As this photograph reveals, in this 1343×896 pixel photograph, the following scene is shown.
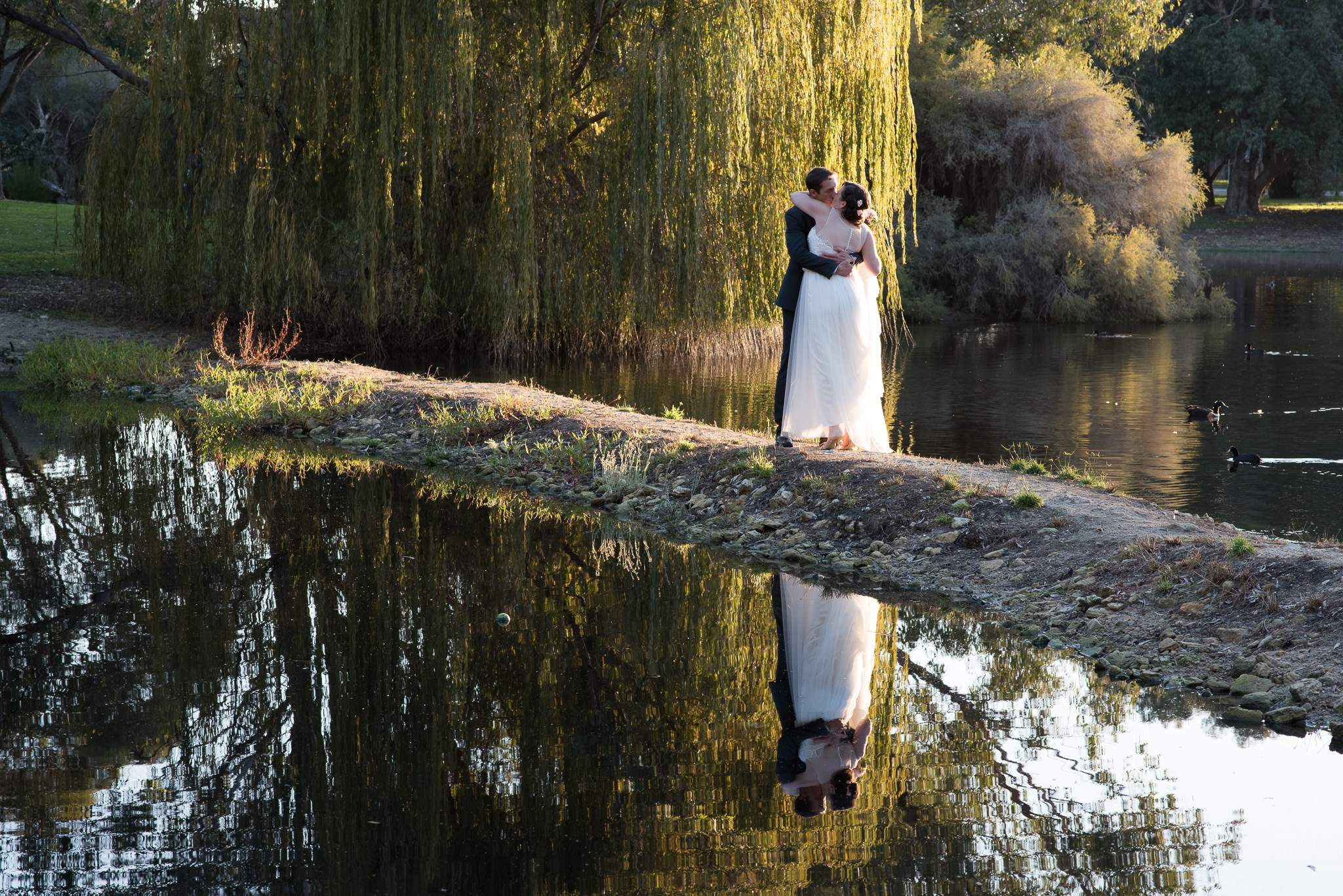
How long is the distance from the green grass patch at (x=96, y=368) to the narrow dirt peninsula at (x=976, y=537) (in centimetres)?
514

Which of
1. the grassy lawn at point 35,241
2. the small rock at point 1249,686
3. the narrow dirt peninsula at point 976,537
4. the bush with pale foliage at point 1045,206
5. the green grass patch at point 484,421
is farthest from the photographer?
the bush with pale foliage at point 1045,206

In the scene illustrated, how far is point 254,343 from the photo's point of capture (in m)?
17.5

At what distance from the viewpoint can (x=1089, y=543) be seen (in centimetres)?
727

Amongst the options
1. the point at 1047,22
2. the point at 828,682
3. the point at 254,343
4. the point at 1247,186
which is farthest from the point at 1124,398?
the point at 1247,186

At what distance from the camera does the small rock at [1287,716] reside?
5.28 meters

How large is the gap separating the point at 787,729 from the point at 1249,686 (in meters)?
2.14

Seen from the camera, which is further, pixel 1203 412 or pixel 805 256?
pixel 1203 412

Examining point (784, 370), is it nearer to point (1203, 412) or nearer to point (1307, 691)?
point (1307, 691)

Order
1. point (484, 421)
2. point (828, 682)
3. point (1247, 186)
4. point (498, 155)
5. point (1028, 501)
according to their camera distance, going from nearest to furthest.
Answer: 1. point (828, 682)
2. point (1028, 501)
3. point (484, 421)
4. point (498, 155)
5. point (1247, 186)

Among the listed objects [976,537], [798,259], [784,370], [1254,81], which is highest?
[1254,81]

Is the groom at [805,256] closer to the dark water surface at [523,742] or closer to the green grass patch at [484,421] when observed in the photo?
the dark water surface at [523,742]

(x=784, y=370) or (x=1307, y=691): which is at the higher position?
(x=784, y=370)

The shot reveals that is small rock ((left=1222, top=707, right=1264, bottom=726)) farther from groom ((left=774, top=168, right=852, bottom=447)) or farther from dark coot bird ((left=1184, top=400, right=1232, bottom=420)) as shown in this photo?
dark coot bird ((left=1184, top=400, right=1232, bottom=420))

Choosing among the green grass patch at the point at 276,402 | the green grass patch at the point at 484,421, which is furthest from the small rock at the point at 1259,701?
the green grass patch at the point at 276,402
